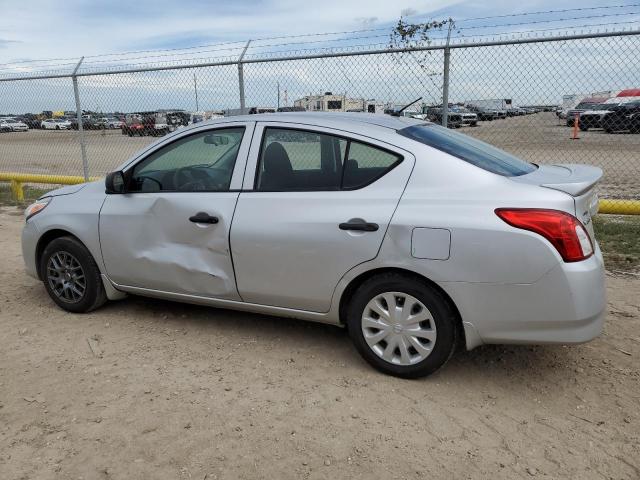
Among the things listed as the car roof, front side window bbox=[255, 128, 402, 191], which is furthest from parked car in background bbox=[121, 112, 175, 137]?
front side window bbox=[255, 128, 402, 191]

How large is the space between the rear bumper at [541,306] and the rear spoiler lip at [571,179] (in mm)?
375

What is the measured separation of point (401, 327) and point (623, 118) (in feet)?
49.2

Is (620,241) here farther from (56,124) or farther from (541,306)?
(56,124)

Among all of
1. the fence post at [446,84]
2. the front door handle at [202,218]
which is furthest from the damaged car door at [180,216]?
the fence post at [446,84]

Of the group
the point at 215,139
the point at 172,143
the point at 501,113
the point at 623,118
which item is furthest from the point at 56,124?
the point at 623,118

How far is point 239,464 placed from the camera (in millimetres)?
2654

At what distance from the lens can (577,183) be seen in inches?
120

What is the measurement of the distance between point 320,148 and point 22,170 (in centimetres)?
1558

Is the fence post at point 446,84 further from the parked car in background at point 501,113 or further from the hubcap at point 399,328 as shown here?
the hubcap at point 399,328

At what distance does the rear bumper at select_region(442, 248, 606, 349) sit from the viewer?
2895mm

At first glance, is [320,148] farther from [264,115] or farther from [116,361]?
[116,361]

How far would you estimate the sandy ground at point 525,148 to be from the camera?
9.49 meters

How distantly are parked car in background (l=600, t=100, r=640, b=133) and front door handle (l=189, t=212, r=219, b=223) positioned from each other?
11.9m

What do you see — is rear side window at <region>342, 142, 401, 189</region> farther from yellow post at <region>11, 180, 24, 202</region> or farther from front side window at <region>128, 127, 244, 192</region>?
yellow post at <region>11, 180, 24, 202</region>
